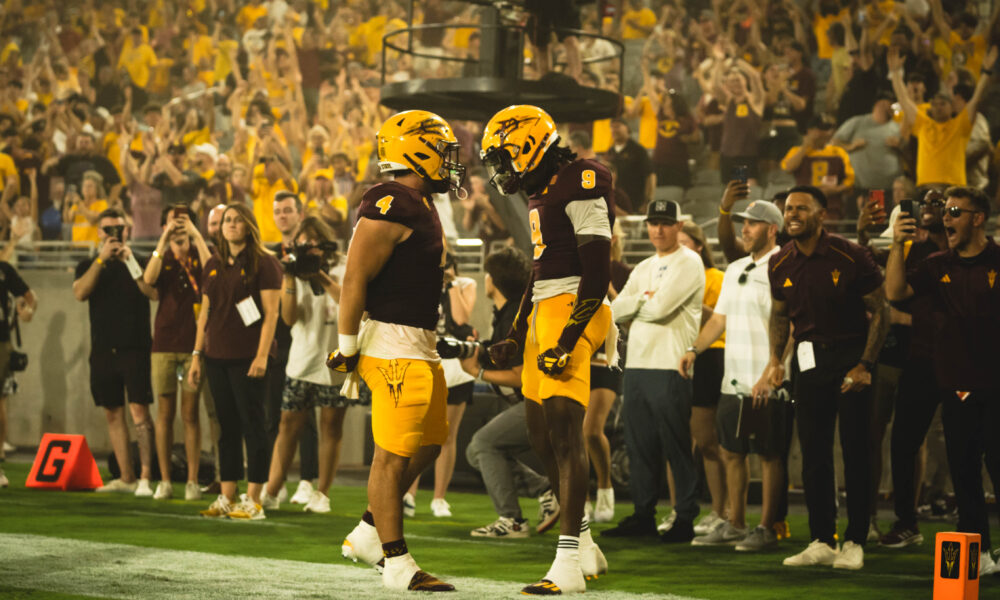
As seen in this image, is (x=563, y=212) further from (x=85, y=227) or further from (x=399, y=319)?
(x=85, y=227)

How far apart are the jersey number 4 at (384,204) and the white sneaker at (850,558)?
9.57 ft

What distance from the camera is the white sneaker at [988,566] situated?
5975 millimetres

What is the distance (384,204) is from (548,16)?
6.33 m

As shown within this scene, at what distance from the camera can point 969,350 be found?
6004 mm

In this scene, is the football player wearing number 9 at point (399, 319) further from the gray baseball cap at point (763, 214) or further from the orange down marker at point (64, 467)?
the orange down marker at point (64, 467)

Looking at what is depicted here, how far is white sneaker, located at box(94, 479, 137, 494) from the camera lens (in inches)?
380

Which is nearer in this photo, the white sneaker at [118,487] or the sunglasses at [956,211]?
the sunglasses at [956,211]

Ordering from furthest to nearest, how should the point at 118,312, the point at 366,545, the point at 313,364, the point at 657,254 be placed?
the point at 118,312 < the point at 313,364 < the point at 657,254 < the point at 366,545

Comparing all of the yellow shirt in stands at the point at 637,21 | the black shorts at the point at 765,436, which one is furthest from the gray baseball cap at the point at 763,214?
the yellow shirt in stands at the point at 637,21

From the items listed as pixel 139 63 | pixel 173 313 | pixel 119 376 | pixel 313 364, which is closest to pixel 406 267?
pixel 313 364

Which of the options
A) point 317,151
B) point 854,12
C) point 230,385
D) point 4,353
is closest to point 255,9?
point 317,151

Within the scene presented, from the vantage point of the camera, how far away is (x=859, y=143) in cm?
1344

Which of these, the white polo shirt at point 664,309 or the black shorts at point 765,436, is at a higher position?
the white polo shirt at point 664,309

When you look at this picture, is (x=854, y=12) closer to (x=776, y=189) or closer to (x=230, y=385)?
(x=776, y=189)
